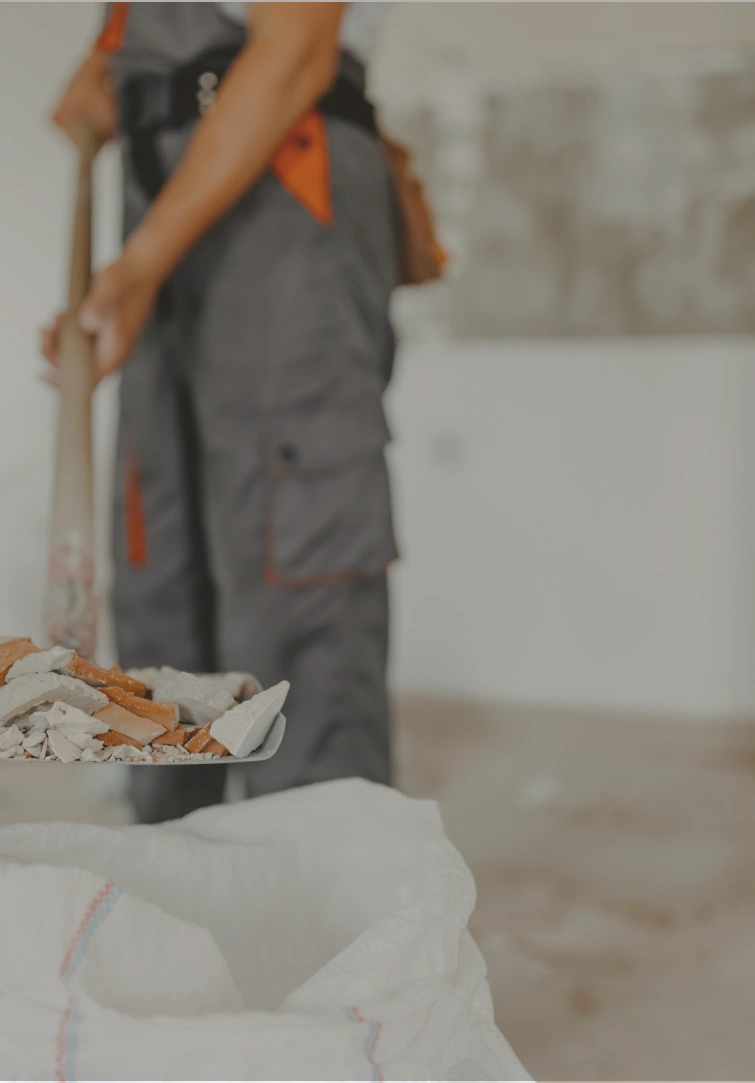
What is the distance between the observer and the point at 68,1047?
36 centimetres

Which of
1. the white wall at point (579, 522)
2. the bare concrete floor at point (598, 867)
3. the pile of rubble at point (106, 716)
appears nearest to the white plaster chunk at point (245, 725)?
the pile of rubble at point (106, 716)

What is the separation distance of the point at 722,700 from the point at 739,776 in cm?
33

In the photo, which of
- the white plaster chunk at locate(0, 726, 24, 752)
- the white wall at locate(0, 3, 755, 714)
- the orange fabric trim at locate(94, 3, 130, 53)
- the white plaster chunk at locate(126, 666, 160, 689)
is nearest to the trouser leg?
the orange fabric trim at locate(94, 3, 130, 53)

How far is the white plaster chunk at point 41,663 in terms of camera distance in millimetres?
438

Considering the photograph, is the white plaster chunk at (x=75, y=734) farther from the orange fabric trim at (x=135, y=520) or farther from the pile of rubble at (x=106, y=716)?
the orange fabric trim at (x=135, y=520)

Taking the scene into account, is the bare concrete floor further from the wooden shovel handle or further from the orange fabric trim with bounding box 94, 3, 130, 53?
the orange fabric trim with bounding box 94, 3, 130, 53

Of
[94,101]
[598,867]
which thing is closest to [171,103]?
[94,101]

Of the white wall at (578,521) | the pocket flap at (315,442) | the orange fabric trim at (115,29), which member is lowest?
the white wall at (578,521)

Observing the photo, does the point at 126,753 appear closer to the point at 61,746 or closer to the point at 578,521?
the point at 61,746

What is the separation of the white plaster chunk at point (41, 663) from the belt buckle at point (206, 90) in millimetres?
543

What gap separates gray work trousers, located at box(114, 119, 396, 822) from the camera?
31.5 inches

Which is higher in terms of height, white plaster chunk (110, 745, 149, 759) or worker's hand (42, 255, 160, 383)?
worker's hand (42, 255, 160, 383)

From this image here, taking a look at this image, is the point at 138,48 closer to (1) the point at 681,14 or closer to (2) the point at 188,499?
(2) the point at 188,499

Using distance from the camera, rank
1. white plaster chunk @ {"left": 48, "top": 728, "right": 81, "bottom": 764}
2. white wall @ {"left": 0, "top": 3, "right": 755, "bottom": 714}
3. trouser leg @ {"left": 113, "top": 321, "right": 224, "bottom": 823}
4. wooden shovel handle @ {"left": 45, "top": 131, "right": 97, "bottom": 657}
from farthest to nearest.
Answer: white wall @ {"left": 0, "top": 3, "right": 755, "bottom": 714} < trouser leg @ {"left": 113, "top": 321, "right": 224, "bottom": 823} < wooden shovel handle @ {"left": 45, "top": 131, "right": 97, "bottom": 657} < white plaster chunk @ {"left": 48, "top": 728, "right": 81, "bottom": 764}
